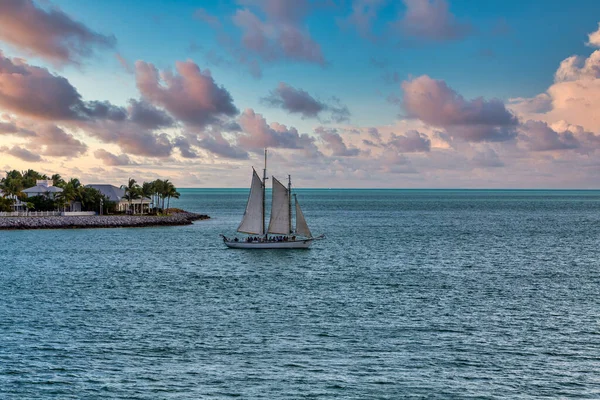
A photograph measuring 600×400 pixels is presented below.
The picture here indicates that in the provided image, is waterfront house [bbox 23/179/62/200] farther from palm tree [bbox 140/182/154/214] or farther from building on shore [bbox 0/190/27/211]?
palm tree [bbox 140/182/154/214]

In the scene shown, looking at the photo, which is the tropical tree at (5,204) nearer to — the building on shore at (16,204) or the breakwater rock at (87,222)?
the building on shore at (16,204)

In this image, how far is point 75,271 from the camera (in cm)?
7531

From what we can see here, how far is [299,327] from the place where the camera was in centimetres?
4528

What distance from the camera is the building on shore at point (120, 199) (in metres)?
168

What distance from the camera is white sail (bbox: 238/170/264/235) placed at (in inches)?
3903

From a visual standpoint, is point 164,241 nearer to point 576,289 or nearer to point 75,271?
point 75,271

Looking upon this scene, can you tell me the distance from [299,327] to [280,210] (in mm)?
54532

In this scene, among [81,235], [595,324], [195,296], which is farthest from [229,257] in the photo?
[595,324]

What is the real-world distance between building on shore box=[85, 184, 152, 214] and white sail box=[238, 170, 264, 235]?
78.4m

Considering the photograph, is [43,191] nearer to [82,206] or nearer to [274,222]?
[82,206]

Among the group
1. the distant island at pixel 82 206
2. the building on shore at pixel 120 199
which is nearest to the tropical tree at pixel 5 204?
the distant island at pixel 82 206

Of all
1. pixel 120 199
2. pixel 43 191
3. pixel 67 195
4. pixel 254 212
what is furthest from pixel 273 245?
pixel 43 191

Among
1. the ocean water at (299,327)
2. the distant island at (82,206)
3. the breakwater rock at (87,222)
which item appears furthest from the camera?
the distant island at (82,206)

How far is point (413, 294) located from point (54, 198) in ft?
415
